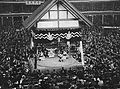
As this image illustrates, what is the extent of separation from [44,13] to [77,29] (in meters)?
3.17

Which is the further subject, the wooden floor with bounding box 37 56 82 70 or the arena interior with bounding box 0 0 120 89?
the wooden floor with bounding box 37 56 82 70

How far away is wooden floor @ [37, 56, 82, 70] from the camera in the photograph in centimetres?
1938

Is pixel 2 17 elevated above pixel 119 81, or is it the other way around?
pixel 2 17

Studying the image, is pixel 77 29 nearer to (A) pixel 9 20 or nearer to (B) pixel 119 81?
(B) pixel 119 81

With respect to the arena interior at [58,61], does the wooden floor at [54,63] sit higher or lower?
lower

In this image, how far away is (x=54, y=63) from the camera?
804 inches

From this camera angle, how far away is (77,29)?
19297 mm

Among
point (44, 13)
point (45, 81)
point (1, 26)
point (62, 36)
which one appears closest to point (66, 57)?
point (62, 36)

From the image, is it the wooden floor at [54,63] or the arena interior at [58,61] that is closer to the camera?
the arena interior at [58,61]

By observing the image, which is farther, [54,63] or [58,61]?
[58,61]

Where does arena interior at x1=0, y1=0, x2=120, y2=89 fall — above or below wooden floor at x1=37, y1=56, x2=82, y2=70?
above

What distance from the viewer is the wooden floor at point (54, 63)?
1938 cm

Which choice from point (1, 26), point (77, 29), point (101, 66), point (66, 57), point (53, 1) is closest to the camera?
point (101, 66)

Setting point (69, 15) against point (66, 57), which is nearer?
point (69, 15)
